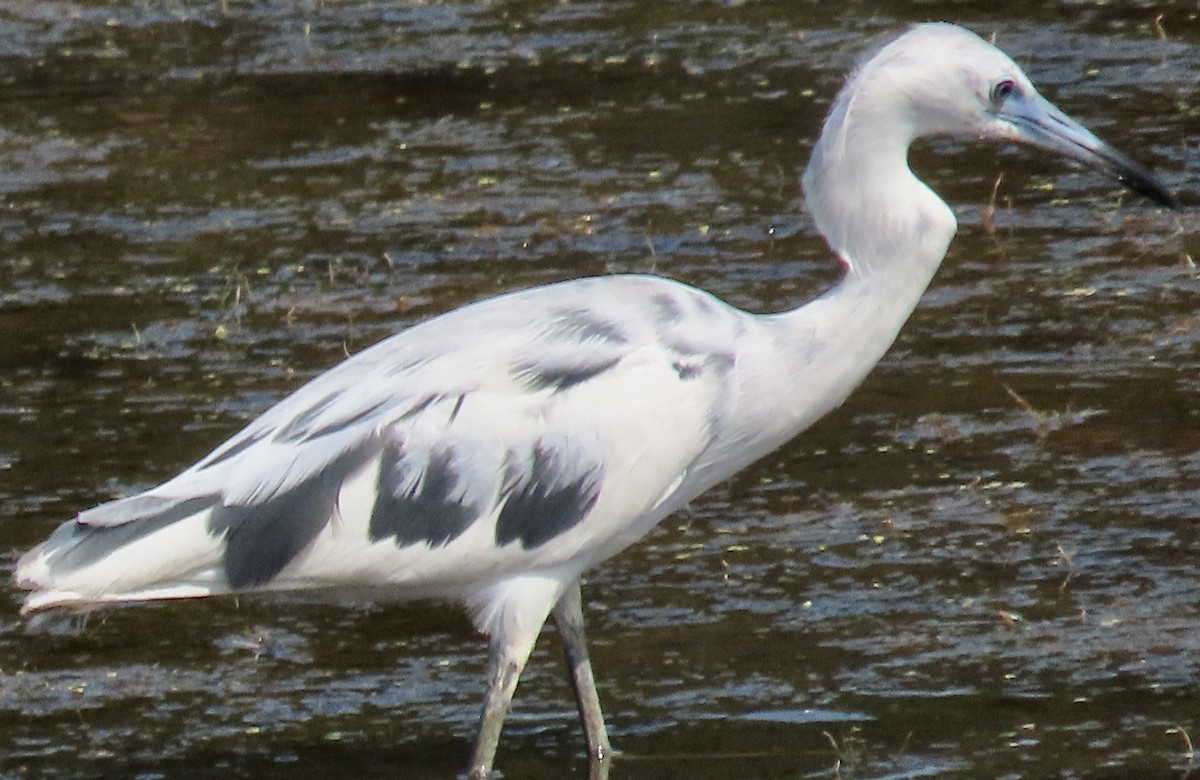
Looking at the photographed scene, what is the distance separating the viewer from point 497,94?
35.9 feet

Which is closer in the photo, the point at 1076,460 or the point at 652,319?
the point at 652,319

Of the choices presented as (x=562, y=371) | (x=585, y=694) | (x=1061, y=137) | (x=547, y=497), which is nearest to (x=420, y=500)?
(x=547, y=497)

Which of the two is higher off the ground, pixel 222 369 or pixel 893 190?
pixel 893 190

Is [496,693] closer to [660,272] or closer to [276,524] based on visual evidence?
[276,524]

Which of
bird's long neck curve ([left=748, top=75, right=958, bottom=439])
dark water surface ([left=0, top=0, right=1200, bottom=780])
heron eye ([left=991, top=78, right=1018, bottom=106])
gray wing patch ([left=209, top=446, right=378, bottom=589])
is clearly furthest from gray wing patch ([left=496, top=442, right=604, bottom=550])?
heron eye ([left=991, top=78, right=1018, bottom=106])

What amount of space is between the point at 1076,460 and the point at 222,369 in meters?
2.58

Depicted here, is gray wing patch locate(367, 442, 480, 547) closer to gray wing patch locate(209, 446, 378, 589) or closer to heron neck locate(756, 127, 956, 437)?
gray wing patch locate(209, 446, 378, 589)

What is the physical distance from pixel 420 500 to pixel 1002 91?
1.48 metres

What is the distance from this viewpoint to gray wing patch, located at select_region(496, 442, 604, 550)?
16.8ft

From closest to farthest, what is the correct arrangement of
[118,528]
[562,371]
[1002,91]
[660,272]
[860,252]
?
[118,528] → [562,371] → [860,252] → [1002,91] → [660,272]

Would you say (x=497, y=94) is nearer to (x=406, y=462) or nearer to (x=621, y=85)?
(x=621, y=85)

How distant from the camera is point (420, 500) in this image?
5168 mm

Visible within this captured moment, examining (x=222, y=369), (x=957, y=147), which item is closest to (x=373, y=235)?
(x=222, y=369)

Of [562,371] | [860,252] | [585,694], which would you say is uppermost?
[860,252]
